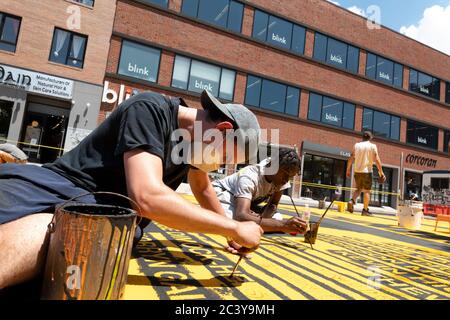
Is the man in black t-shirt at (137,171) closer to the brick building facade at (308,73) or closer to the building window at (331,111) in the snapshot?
the brick building facade at (308,73)

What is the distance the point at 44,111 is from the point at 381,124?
20.2 metres

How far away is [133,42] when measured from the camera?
572 inches

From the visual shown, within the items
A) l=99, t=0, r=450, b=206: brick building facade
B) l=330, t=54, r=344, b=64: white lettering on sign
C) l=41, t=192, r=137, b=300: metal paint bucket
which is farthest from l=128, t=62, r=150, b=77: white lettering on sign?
l=41, t=192, r=137, b=300: metal paint bucket

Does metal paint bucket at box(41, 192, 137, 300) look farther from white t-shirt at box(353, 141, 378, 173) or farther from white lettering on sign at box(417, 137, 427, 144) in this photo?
white lettering on sign at box(417, 137, 427, 144)

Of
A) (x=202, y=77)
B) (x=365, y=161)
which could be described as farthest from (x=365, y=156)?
(x=202, y=77)

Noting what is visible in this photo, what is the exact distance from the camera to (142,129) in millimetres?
1403

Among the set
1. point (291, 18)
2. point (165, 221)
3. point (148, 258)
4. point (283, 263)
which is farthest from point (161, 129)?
point (291, 18)

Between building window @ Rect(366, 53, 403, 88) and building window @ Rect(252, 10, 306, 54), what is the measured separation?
551 centimetres

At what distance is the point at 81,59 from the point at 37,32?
6.72ft

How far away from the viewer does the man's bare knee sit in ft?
3.75

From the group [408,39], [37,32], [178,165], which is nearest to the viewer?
[178,165]

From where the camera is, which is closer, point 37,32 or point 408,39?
point 37,32

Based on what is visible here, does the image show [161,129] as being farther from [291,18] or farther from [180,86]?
[291,18]

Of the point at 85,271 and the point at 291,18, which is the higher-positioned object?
the point at 291,18
